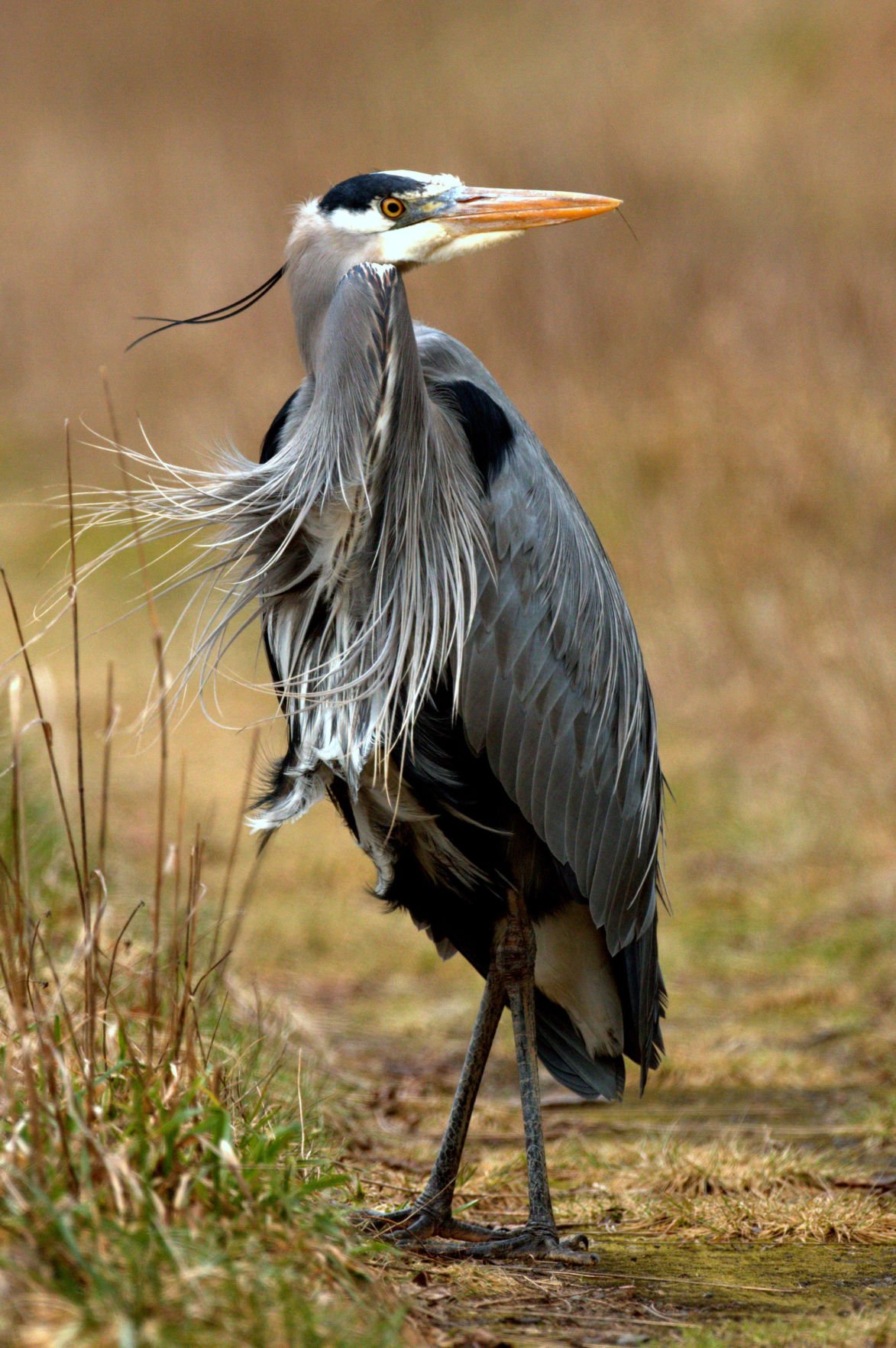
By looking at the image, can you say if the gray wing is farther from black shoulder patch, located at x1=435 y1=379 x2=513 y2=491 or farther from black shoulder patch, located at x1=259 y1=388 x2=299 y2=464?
black shoulder patch, located at x1=259 y1=388 x2=299 y2=464

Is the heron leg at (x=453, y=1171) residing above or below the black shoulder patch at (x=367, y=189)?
below

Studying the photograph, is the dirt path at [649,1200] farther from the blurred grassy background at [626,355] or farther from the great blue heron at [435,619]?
the great blue heron at [435,619]

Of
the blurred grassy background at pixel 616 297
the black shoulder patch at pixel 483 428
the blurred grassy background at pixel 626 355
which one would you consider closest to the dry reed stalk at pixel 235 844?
the black shoulder patch at pixel 483 428

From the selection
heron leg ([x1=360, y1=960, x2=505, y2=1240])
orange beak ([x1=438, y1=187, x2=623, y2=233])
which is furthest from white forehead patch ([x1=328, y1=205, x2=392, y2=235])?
heron leg ([x1=360, y1=960, x2=505, y2=1240])

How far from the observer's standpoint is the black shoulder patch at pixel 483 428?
3.47m

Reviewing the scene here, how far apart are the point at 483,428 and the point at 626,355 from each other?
35.9 feet

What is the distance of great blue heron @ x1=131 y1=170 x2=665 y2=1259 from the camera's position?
128 inches

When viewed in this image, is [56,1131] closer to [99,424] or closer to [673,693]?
[673,693]

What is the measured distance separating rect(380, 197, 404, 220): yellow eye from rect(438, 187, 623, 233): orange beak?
9cm

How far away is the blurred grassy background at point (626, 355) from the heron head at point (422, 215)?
109 inches

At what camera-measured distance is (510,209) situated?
3371 millimetres

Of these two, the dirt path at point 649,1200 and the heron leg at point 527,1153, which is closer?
the dirt path at point 649,1200

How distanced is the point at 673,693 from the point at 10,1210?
A: 9.04m

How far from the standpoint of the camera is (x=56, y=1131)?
243cm
